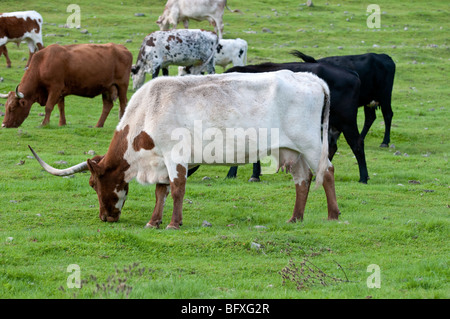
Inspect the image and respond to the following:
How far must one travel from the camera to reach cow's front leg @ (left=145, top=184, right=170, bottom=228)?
9.21 metres

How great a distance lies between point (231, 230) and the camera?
893 centimetres

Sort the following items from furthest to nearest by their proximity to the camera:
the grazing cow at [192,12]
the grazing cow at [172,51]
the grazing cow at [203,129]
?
the grazing cow at [192,12]
the grazing cow at [172,51]
the grazing cow at [203,129]

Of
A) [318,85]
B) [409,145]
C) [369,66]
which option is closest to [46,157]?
[318,85]

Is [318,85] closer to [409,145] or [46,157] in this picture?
[46,157]

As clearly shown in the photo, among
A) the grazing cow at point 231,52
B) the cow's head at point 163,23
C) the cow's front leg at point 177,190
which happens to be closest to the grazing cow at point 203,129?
the cow's front leg at point 177,190

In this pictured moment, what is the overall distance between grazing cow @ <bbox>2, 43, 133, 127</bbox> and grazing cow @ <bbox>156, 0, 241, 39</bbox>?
387 inches

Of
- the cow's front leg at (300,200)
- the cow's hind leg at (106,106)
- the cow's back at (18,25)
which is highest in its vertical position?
the cow's back at (18,25)

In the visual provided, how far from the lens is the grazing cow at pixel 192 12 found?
26.6 metres

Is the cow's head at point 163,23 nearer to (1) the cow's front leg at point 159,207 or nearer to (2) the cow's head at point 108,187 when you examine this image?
(2) the cow's head at point 108,187

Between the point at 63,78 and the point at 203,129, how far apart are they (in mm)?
8023

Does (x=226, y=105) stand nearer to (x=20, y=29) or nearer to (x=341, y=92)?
(x=341, y=92)

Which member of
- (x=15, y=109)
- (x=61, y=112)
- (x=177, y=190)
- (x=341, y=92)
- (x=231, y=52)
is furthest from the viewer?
(x=231, y=52)

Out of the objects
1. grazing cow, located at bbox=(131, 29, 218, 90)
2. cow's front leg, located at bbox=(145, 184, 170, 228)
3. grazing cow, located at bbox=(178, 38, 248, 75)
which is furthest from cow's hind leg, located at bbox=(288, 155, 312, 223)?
grazing cow, located at bbox=(178, 38, 248, 75)

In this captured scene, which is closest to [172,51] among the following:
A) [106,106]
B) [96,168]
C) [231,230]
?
[106,106]
